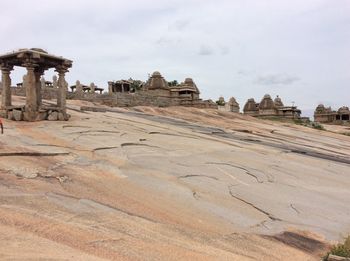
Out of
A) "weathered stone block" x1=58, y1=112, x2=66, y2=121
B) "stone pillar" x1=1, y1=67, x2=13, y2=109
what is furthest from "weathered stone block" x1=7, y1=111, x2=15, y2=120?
"weathered stone block" x1=58, y1=112, x2=66, y2=121

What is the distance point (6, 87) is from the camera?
62.9 feet

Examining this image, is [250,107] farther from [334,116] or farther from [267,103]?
[334,116]

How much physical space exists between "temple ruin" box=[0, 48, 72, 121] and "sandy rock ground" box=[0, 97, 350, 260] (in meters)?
0.91

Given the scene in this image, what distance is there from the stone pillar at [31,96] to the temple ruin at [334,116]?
134ft

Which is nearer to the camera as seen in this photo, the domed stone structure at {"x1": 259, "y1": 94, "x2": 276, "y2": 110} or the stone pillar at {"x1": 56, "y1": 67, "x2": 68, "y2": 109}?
the stone pillar at {"x1": 56, "y1": 67, "x2": 68, "y2": 109}

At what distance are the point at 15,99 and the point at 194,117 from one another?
1043cm

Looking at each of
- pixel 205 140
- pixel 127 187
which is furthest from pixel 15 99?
pixel 127 187

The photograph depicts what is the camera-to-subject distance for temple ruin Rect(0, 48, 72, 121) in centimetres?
1792

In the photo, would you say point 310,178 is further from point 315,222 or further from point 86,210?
point 86,210

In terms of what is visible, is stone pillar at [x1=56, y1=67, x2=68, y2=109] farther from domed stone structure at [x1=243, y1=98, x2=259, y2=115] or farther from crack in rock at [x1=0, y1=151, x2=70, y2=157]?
domed stone structure at [x1=243, y1=98, x2=259, y2=115]

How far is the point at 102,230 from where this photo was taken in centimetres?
750

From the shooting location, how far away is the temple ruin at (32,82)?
17.9m

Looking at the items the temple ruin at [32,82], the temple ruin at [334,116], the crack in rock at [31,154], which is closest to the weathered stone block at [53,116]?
the temple ruin at [32,82]

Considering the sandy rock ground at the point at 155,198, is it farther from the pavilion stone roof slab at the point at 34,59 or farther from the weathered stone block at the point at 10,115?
the pavilion stone roof slab at the point at 34,59
